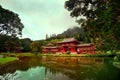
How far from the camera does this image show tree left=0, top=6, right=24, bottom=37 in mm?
43688

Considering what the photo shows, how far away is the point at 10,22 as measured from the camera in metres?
47.3

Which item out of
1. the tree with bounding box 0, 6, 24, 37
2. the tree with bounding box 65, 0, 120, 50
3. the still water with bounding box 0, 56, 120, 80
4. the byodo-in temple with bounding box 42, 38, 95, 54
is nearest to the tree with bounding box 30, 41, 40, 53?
the byodo-in temple with bounding box 42, 38, 95, 54

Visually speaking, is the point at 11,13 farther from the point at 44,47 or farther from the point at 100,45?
the point at 44,47

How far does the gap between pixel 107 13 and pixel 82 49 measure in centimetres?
6367

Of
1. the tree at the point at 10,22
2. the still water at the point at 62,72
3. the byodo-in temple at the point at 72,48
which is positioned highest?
the tree at the point at 10,22

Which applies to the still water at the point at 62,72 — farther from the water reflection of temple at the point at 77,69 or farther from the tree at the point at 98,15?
the tree at the point at 98,15

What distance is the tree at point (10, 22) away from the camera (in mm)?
43688

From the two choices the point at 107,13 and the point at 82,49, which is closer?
the point at 107,13

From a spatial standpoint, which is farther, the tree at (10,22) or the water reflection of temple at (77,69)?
the tree at (10,22)

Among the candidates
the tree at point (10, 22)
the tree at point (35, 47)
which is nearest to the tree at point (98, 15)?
the tree at point (10, 22)

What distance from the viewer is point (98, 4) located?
1429 cm

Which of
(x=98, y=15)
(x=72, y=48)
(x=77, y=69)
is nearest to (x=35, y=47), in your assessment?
(x=72, y=48)

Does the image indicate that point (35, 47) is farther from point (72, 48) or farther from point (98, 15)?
point (98, 15)

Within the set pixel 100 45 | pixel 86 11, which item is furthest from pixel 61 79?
pixel 100 45
